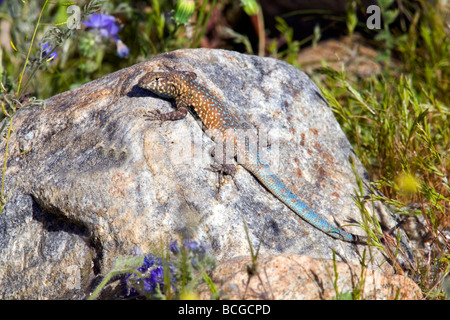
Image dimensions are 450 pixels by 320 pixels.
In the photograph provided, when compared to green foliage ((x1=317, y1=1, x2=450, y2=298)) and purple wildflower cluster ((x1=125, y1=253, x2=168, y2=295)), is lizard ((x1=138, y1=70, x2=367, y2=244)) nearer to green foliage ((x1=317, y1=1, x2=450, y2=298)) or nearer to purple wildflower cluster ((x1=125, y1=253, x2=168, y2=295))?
green foliage ((x1=317, y1=1, x2=450, y2=298))

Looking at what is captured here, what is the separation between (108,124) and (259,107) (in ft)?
4.84

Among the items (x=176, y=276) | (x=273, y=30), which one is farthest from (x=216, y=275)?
(x=273, y=30)

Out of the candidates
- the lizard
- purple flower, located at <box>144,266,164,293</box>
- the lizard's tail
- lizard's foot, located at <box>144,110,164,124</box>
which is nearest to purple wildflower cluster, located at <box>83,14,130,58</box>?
the lizard

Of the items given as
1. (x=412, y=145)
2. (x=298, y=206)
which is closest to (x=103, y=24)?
(x=298, y=206)

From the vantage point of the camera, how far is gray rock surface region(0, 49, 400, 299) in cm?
326

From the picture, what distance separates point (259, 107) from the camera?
14.1ft

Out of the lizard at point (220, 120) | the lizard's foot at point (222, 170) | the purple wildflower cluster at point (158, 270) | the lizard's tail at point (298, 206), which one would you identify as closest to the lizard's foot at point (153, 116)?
the lizard at point (220, 120)

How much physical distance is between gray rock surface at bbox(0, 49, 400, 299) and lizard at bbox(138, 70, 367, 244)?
0.25 ft

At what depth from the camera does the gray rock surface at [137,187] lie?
3256 mm

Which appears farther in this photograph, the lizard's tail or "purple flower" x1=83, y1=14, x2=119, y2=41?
"purple flower" x1=83, y1=14, x2=119, y2=41

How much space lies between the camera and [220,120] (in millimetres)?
4031

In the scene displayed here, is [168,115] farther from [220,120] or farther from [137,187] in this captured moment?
[137,187]
